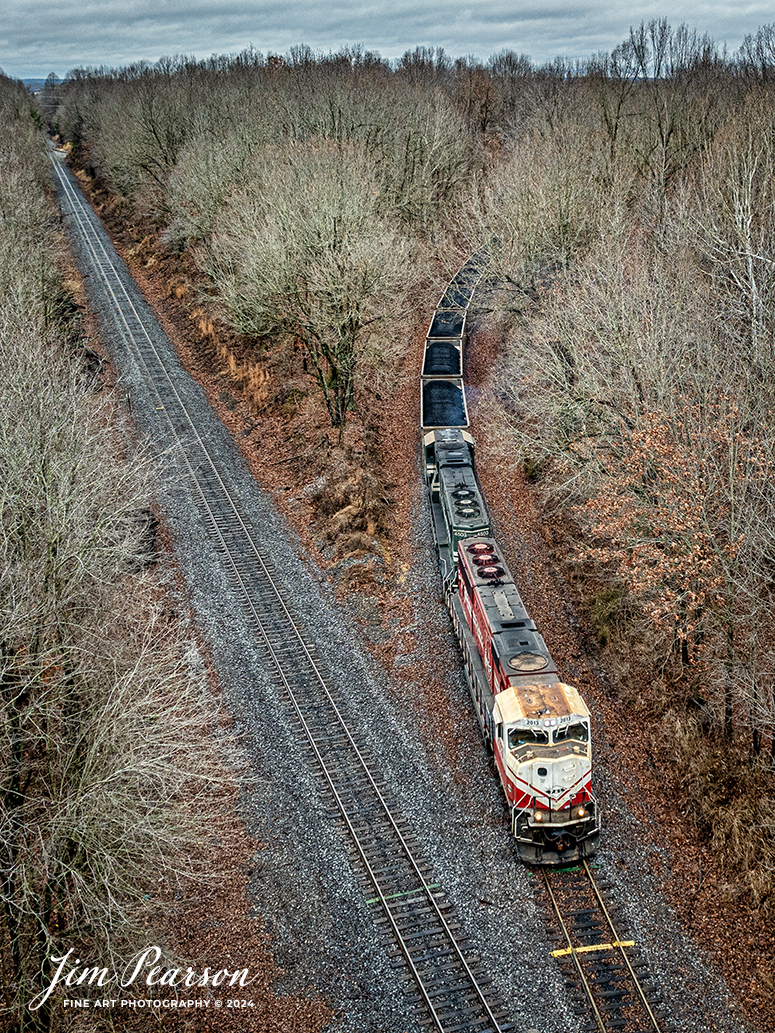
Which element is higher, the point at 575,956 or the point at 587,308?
the point at 587,308

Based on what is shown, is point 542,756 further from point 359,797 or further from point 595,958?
point 359,797

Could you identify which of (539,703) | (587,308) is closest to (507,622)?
(539,703)

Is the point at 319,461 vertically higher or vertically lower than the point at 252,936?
higher

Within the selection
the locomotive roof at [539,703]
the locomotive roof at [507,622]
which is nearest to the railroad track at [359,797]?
the locomotive roof at [539,703]

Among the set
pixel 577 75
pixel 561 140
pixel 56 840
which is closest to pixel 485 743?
pixel 56 840

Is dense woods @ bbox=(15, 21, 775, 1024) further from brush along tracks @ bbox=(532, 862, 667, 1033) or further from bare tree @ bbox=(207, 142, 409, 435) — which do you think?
brush along tracks @ bbox=(532, 862, 667, 1033)

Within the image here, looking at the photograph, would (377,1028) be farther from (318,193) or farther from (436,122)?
(436,122)
